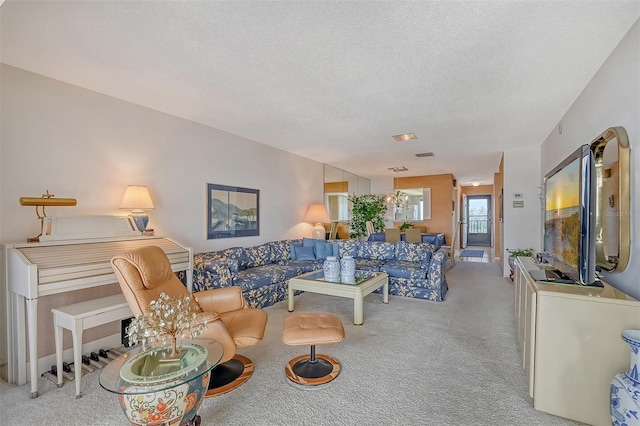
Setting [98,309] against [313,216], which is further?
[313,216]

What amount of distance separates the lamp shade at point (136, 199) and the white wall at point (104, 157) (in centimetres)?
14

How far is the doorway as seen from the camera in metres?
12.5

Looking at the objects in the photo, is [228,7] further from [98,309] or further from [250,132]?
[250,132]

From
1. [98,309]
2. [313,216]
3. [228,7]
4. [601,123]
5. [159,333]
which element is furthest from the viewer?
[313,216]

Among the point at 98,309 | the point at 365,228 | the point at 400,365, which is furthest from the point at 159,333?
the point at 365,228

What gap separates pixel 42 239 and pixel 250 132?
9.02ft

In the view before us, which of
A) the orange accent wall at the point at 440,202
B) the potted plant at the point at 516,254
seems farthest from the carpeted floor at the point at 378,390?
the orange accent wall at the point at 440,202

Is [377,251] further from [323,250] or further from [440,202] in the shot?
[440,202]

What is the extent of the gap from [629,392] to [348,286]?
2331 mm

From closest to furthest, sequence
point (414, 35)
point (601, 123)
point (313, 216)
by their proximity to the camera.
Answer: point (414, 35) < point (601, 123) < point (313, 216)

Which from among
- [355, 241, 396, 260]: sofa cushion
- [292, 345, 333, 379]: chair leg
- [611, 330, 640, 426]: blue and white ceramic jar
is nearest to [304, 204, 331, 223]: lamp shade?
[355, 241, 396, 260]: sofa cushion

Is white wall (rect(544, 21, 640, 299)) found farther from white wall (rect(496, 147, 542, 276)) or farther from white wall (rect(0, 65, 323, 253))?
white wall (rect(0, 65, 323, 253))

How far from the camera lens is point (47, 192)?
2631mm

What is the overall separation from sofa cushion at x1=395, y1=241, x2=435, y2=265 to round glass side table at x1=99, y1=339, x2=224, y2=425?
3.74 metres
